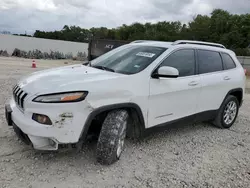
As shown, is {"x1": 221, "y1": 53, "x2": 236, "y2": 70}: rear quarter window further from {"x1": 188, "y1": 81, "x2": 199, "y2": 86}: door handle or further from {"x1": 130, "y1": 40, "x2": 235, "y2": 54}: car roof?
{"x1": 188, "y1": 81, "x2": 199, "y2": 86}: door handle

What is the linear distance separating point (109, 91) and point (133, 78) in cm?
46

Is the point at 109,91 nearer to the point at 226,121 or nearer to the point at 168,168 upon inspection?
the point at 168,168

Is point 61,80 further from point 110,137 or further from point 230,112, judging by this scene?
point 230,112

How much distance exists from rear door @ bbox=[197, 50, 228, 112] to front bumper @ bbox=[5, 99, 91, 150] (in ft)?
7.78

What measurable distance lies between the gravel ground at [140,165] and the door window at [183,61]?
1193 millimetres

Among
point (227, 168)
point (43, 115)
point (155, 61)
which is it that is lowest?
point (227, 168)

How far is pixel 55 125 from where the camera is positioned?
302cm

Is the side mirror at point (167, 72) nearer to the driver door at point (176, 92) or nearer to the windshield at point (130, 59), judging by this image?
the driver door at point (176, 92)

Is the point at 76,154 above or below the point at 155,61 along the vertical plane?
below

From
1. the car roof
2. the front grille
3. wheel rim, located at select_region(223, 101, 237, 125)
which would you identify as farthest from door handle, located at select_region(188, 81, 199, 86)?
the front grille

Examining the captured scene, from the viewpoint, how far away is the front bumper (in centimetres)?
300

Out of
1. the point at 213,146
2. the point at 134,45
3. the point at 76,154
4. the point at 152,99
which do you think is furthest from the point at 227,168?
the point at 134,45

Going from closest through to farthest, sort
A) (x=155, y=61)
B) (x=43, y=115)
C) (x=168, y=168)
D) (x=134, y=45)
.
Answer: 1. (x=43, y=115)
2. (x=168, y=168)
3. (x=155, y=61)
4. (x=134, y=45)

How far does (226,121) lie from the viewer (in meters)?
5.42
